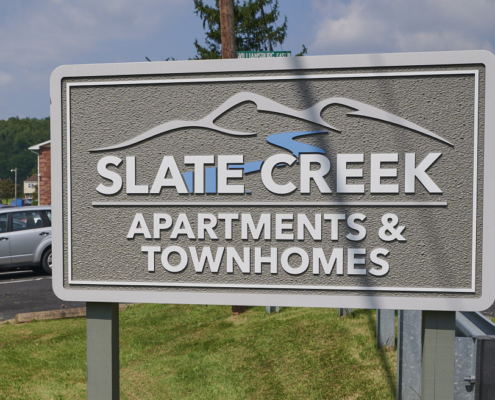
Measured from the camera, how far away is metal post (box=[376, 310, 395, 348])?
5.21m

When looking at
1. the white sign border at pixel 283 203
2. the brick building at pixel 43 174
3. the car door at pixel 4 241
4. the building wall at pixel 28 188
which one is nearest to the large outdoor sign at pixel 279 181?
the white sign border at pixel 283 203

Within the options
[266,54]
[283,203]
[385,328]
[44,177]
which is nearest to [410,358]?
[385,328]

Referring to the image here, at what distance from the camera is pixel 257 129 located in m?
2.81

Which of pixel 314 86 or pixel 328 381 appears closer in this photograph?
pixel 314 86

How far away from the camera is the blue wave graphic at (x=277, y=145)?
2764 millimetres

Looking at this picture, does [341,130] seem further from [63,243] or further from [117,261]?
[63,243]

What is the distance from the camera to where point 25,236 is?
13836 mm

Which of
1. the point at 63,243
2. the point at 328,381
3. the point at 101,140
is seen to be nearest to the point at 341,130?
the point at 101,140

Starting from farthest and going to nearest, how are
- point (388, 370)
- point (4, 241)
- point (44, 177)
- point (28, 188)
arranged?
point (28, 188) < point (44, 177) < point (4, 241) < point (388, 370)

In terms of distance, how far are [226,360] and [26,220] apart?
10044mm

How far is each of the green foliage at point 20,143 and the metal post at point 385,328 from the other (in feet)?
455

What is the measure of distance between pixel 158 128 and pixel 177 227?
553mm

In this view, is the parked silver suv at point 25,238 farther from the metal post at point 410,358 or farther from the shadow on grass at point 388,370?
the metal post at point 410,358

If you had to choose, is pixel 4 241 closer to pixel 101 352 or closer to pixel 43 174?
pixel 101 352
